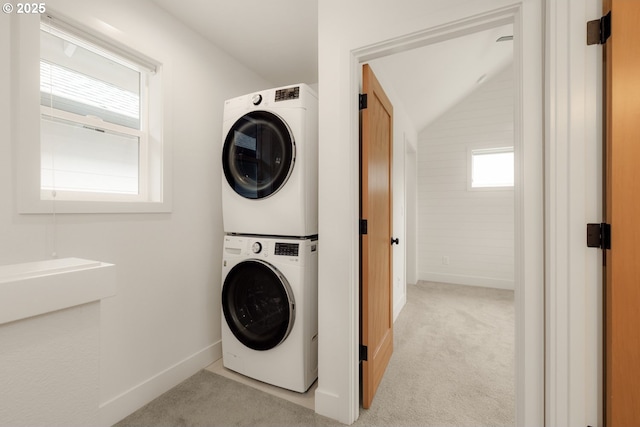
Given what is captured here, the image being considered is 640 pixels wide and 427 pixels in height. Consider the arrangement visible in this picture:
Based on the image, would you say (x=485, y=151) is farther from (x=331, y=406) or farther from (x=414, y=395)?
(x=331, y=406)

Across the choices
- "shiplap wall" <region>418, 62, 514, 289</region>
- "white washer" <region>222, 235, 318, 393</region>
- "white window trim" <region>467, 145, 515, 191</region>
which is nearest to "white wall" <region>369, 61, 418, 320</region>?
"shiplap wall" <region>418, 62, 514, 289</region>

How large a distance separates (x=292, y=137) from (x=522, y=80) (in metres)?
1.18

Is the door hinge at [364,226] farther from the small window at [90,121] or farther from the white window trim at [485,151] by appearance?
the white window trim at [485,151]

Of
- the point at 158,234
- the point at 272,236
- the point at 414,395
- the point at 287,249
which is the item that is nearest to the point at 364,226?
the point at 287,249

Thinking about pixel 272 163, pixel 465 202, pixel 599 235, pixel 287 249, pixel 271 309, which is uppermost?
pixel 272 163

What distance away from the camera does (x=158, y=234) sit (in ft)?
5.91

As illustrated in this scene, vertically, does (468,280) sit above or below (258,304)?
below

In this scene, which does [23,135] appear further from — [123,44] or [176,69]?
[176,69]

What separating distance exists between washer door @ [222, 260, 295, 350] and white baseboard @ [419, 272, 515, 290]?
143 inches

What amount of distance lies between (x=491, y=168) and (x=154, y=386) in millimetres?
4930

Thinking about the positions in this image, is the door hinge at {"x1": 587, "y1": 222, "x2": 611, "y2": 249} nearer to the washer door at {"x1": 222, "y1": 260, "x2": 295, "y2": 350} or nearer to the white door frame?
the white door frame

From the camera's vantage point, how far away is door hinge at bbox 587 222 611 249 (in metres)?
1.04

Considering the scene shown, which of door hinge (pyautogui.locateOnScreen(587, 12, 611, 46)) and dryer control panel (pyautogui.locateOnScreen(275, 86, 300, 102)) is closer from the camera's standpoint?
door hinge (pyautogui.locateOnScreen(587, 12, 611, 46))

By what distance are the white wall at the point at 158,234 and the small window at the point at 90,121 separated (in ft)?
0.45
